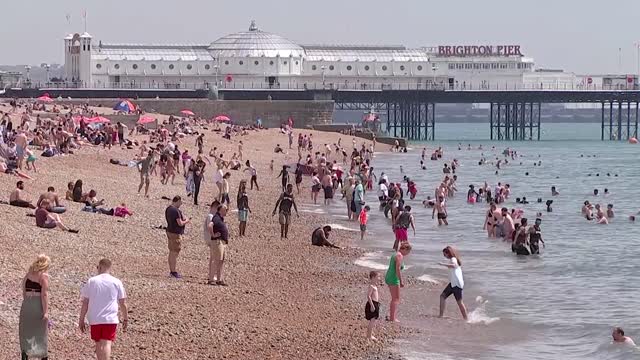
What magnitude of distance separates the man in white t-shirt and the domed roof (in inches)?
4162

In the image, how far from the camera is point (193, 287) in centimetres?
1967

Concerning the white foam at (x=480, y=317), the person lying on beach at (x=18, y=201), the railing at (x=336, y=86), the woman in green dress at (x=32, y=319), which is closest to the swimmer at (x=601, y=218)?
the white foam at (x=480, y=317)

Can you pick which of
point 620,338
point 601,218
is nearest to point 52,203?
point 620,338

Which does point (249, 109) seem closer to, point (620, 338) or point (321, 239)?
point (321, 239)

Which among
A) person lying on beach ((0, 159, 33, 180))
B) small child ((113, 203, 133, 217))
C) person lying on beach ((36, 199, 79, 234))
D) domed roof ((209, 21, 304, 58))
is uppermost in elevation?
domed roof ((209, 21, 304, 58))

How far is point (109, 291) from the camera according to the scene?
13094 mm

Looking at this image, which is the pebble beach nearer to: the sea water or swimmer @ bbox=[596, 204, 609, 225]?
the sea water

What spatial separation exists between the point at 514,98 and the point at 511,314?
91954 mm

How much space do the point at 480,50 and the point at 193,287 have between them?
348 feet

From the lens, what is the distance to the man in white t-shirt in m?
13.1

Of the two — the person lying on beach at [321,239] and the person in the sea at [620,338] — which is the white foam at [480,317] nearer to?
the person in the sea at [620,338]

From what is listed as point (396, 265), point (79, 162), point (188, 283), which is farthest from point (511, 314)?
point (79, 162)

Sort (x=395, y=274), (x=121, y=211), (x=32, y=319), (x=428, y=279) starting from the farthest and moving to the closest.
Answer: (x=121, y=211) → (x=428, y=279) → (x=395, y=274) → (x=32, y=319)

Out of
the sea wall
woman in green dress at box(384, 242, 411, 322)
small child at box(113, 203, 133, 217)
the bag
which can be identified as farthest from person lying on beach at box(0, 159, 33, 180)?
the sea wall
